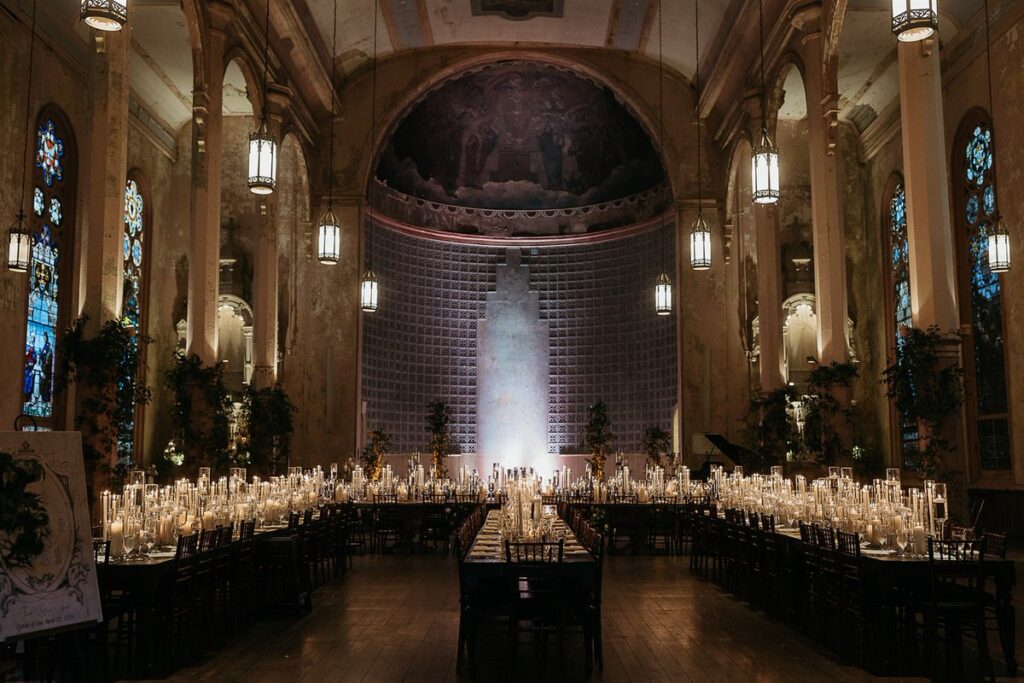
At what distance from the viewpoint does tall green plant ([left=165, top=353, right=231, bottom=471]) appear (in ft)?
52.0

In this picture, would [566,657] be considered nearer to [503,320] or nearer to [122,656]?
[122,656]

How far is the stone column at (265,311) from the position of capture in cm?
2248

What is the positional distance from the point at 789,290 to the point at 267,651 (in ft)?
65.8

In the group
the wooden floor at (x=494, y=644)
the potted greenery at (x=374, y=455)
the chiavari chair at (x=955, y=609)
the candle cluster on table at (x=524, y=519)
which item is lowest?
the wooden floor at (x=494, y=644)

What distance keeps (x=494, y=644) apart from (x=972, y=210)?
1508 centimetres

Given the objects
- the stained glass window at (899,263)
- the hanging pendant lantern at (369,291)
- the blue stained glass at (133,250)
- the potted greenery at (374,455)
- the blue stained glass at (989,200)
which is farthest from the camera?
the potted greenery at (374,455)

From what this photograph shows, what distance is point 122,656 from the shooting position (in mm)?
8781

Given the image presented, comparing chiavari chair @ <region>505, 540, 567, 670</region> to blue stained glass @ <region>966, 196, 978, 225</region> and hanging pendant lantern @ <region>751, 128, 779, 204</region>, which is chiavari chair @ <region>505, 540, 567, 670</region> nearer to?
hanging pendant lantern @ <region>751, 128, 779, 204</region>

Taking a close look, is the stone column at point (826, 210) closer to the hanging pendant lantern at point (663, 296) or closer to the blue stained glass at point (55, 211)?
the hanging pendant lantern at point (663, 296)

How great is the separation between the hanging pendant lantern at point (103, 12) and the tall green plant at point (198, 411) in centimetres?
784

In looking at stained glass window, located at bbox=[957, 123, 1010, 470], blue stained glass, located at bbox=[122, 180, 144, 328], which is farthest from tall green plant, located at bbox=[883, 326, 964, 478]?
blue stained glass, located at bbox=[122, 180, 144, 328]

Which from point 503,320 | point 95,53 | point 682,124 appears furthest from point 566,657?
point 503,320

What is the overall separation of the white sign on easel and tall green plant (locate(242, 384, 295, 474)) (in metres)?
13.1

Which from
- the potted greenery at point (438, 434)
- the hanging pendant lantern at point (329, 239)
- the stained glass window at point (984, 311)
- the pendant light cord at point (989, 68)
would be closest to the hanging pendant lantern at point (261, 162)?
the hanging pendant lantern at point (329, 239)
